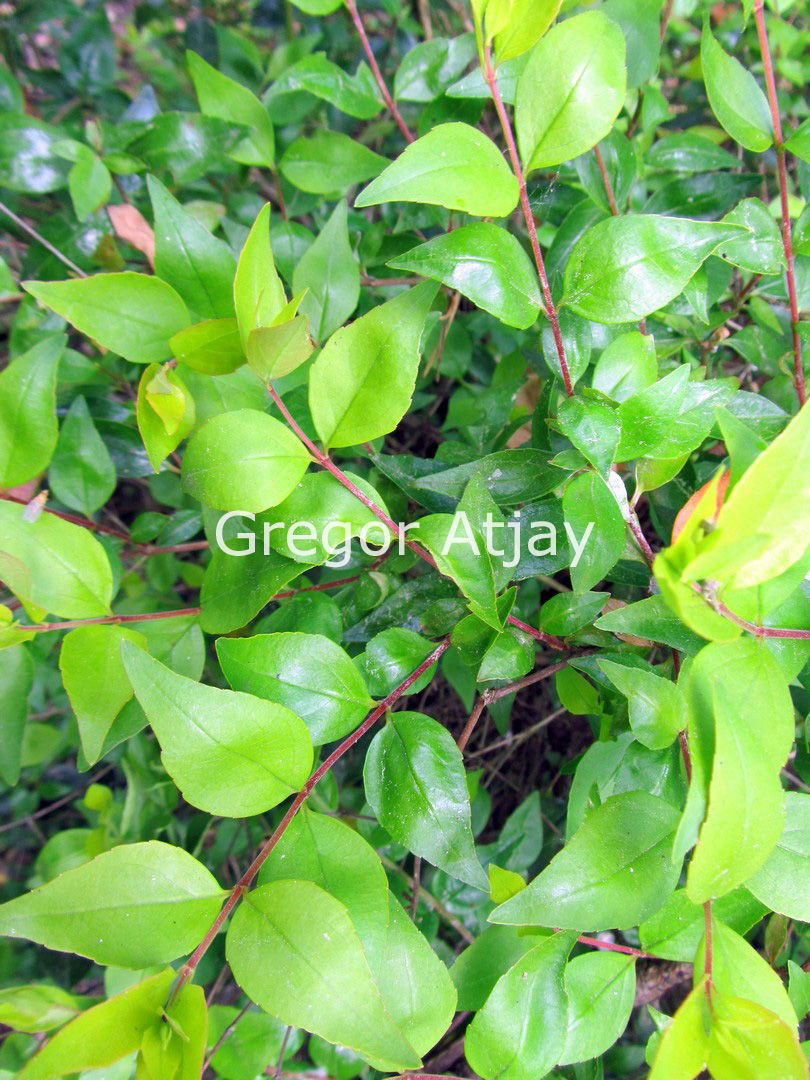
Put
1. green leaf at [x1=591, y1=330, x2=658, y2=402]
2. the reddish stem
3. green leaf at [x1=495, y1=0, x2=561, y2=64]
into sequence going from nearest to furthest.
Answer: green leaf at [x1=495, y1=0, x2=561, y2=64] < green leaf at [x1=591, y1=330, x2=658, y2=402] < the reddish stem

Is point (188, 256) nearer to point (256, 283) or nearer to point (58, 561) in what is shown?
point (256, 283)

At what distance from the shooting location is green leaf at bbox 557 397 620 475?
1.62 ft

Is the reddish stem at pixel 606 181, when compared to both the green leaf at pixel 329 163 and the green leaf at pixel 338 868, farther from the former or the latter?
the green leaf at pixel 338 868

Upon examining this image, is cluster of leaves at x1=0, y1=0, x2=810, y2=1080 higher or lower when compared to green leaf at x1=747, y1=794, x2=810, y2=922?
higher

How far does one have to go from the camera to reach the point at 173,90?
136 cm

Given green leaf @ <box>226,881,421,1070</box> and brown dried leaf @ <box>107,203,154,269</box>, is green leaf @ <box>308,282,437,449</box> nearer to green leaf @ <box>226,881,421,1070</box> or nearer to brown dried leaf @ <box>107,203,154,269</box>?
green leaf @ <box>226,881,421,1070</box>

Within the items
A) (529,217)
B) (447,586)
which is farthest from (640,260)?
(447,586)

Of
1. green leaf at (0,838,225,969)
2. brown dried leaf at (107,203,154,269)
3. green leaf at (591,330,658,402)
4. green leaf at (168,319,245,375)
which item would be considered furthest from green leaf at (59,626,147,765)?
brown dried leaf at (107,203,154,269)

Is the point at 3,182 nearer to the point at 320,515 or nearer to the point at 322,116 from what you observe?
the point at 322,116

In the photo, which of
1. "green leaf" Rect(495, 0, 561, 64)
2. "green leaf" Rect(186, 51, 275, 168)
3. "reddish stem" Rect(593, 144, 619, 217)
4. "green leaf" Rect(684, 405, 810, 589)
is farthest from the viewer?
"green leaf" Rect(186, 51, 275, 168)

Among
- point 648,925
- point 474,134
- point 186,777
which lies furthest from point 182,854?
point 474,134

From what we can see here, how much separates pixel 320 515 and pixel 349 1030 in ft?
1.12

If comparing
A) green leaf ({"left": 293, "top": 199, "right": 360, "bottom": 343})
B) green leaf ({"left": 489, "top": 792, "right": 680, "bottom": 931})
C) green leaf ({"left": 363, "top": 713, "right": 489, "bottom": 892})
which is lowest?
green leaf ({"left": 489, "top": 792, "right": 680, "bottom": 931})

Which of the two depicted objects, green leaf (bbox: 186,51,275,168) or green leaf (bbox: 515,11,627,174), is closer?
green leaf (bbox: 515,11,627,174)
